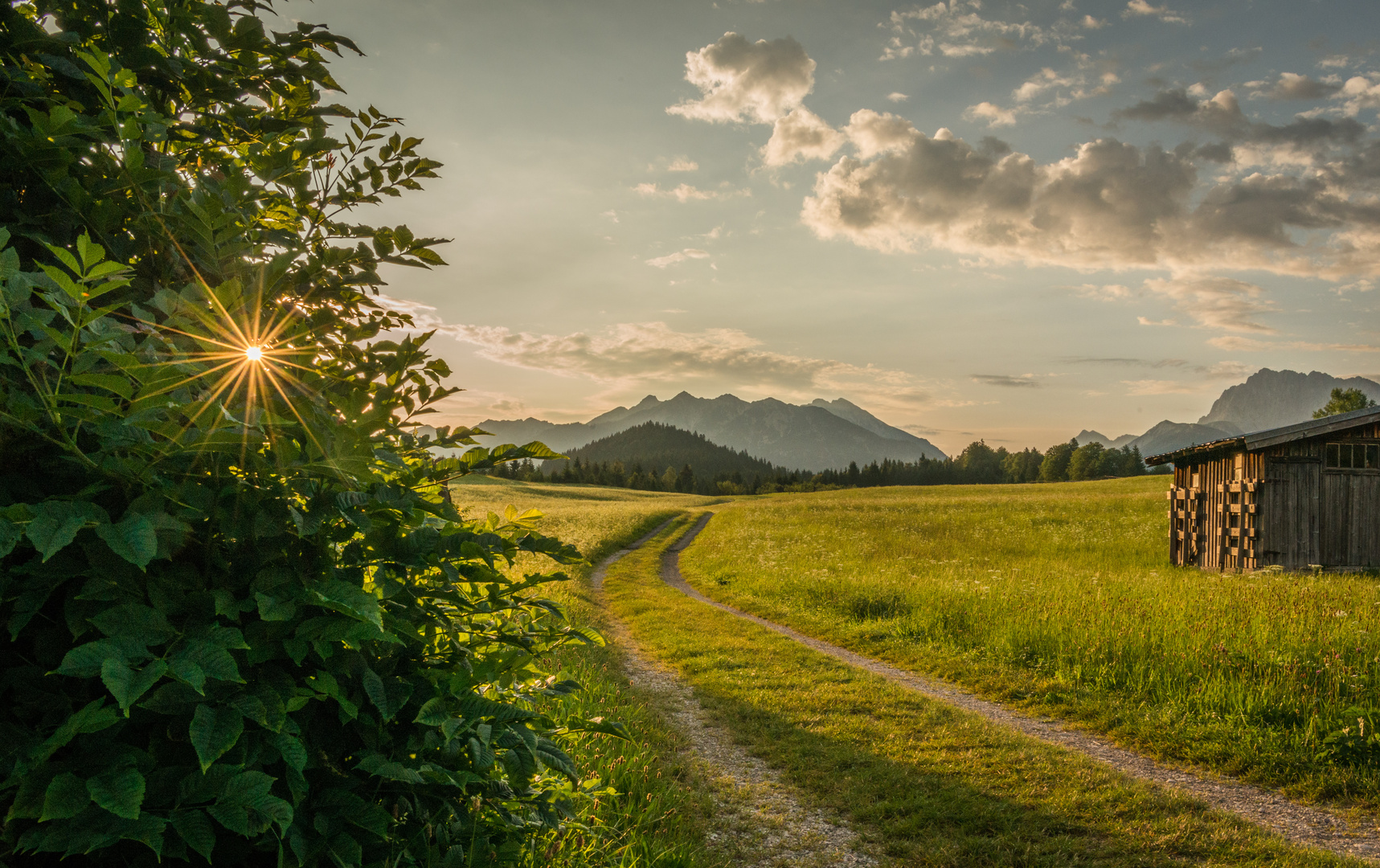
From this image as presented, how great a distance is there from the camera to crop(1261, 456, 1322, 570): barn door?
17688mm

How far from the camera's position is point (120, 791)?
162 centimetres

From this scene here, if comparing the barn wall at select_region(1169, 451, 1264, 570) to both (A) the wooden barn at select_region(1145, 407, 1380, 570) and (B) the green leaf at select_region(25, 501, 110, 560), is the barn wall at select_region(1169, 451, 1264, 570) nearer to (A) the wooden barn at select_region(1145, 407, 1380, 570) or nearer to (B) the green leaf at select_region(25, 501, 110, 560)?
(A) the wooden barn at select_region(1145, 407, 1380, 570)

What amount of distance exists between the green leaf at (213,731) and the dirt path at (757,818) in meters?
4.45

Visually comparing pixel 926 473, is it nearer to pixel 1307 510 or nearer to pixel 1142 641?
pixel 1307 510

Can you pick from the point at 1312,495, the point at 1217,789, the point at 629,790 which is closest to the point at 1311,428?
the point at 1312,495

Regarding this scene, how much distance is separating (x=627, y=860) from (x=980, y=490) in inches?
2521

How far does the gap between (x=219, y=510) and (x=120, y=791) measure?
0.74m

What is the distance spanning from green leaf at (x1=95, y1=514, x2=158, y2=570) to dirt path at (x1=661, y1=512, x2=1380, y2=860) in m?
8.14

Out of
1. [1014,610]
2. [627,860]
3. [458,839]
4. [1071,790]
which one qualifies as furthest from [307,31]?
[1014,610]

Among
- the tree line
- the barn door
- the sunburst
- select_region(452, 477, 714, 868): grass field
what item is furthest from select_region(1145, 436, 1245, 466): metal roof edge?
the tree line

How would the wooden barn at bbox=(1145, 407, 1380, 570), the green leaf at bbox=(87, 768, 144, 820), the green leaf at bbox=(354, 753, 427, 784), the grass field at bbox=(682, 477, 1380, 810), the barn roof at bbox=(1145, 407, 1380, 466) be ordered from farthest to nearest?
the wooden barn at bbox=(1145, 407, 1380, 570), the barn roof at bbox=(1145, 407, 1380, 466), the grass field at bbox=(682, 477, 1380, 810), the green leaf at bbox=(354, 753, 427, 784), the green leaf at bbox=(87, 768, 144, 820)

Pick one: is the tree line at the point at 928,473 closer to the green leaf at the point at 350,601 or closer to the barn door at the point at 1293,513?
the barn door at the point at 1293,513

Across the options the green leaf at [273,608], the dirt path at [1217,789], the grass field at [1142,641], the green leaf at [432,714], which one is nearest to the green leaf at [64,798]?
the green leaf at [273,608]

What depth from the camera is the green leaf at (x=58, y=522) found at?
148 centimetres
